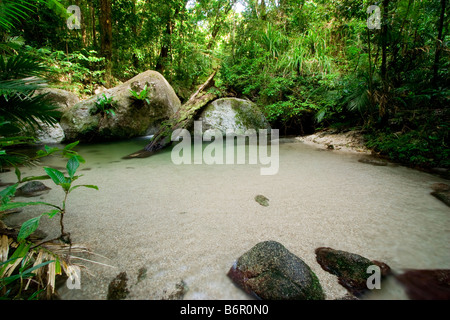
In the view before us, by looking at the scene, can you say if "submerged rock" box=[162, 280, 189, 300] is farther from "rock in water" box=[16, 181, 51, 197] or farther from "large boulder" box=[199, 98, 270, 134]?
"large boulder" box=[199, 98, 270, 134]

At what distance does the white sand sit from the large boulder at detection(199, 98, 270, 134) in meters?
3.25

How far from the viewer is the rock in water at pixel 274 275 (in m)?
0.91

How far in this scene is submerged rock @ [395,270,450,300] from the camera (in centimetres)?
93

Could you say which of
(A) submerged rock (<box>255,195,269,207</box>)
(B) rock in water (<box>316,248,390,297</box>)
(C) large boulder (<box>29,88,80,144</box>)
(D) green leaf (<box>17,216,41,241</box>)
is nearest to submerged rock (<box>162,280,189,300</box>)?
(D) green leaf (<box>17,216,41,241</box>)

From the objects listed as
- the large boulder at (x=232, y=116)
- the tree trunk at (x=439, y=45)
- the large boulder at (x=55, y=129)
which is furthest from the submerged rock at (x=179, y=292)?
the large boulder at (x=55, y=129)

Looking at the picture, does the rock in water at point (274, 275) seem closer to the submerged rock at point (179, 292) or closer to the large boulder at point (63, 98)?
the submerged rock at point (179, 292)

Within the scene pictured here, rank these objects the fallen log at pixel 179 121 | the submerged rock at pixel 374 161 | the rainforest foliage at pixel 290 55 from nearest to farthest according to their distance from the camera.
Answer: the submerged rock at pixel 374 161 → the rainforest foliage at pixel 290 55 → the fallen log at pixel 179 121

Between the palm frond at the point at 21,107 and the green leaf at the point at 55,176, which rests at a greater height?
the palm frond at the point at 21,107

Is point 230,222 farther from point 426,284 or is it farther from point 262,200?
point 426,284

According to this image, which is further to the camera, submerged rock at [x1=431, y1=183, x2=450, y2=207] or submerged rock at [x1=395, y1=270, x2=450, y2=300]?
submerged rock at [x1=431, y1=183, x2=450, y2=207]

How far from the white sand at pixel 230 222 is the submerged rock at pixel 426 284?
2.4 inches

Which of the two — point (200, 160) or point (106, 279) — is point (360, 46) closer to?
point (200, 160)
